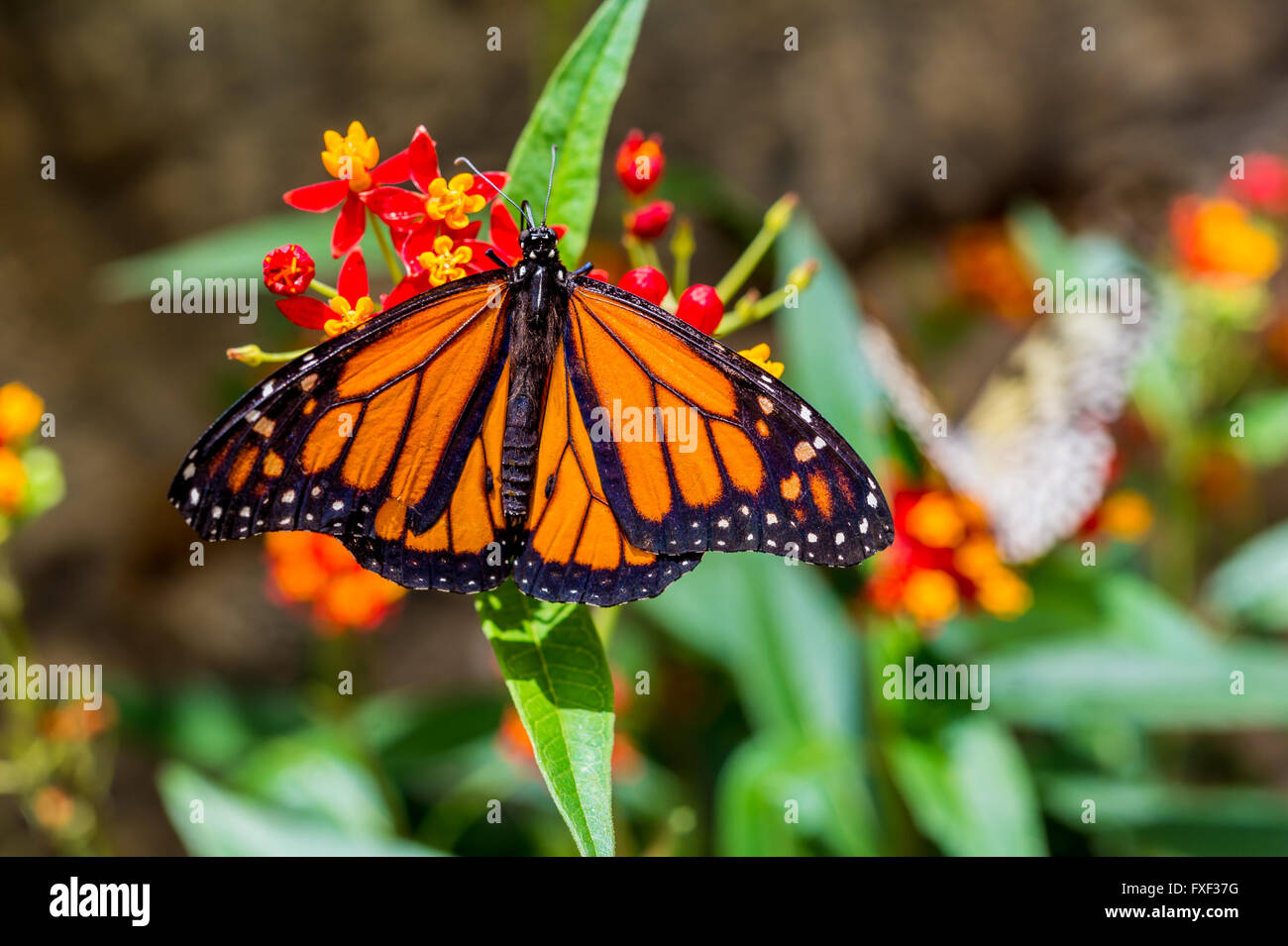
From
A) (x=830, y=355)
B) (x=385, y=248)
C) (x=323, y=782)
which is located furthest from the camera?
(x=830, y=355)

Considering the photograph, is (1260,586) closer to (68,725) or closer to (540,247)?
(540,247)

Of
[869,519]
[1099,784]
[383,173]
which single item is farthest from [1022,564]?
[383,173]

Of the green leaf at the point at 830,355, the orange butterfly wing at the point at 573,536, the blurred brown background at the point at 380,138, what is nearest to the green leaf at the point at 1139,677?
the green leaf at the point at 830,355

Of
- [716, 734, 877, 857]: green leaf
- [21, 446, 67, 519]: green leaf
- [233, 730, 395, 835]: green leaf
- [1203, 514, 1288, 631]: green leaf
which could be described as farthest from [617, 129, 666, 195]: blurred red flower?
[1203, 514, 1288, 631]: green leaf
